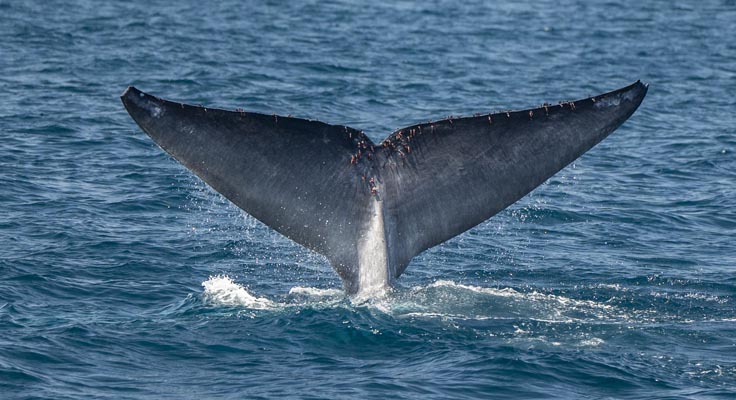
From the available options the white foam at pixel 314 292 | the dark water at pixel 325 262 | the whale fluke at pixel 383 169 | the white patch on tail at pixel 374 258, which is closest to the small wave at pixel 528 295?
the dark water at pixel 325 262

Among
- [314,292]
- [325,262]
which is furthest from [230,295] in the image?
[325,262]

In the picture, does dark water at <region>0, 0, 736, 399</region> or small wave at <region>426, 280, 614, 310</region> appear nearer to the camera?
dark water at <region>0, 0, 736, 399</region>

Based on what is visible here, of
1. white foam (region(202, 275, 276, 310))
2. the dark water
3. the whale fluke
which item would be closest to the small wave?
the dark water

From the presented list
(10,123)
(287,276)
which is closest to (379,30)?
(10,123)

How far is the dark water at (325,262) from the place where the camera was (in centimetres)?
1139

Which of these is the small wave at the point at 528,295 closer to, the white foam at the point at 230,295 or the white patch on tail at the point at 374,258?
the white patch on tail at the point at 374,258

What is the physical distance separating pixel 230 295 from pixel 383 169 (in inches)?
116

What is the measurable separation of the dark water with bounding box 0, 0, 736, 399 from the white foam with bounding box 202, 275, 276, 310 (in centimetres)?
4

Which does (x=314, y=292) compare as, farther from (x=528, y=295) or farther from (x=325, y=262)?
(x=528, y=295)

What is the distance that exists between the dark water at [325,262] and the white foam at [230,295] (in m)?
0.04

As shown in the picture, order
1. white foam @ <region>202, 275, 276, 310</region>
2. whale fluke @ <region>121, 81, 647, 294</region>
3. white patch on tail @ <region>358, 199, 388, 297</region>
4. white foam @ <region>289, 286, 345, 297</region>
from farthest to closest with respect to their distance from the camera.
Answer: white foam @ <region>289, 286, 345, 297</region>
white foam @ <region>202, 275, 276, 310</region>
white patch on tail @ <region>358, 199, 388, 297</region>
whale fluke @ <region>121, 81, 647, 294</region>

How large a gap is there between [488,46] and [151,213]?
62.5 feet

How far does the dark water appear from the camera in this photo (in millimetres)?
11391

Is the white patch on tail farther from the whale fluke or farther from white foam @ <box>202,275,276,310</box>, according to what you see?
white foam @ <box>202,275,276,310</box>
